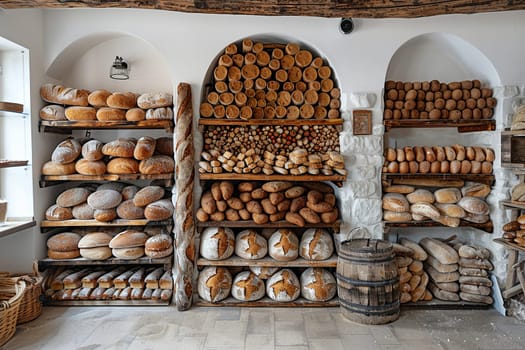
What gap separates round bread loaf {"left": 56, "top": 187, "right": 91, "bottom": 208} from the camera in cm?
327

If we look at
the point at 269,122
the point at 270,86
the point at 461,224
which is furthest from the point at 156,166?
the point at 461,224

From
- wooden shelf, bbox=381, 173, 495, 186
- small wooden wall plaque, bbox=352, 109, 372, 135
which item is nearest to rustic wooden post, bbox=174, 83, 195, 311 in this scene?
small wooden wall plaque, bbox=352, 109, 372, 135

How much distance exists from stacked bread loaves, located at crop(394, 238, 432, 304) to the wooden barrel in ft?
0.91

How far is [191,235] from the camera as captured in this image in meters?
3.21

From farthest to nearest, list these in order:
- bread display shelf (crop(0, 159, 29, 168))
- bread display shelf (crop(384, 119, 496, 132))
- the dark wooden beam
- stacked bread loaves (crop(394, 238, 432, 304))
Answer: bread display shelf (crop(384, 119, 496, 132)) → stacked bread loaves (crop(394, 238, 432, 304)) → bread display shelf (crop(0, 159, 29, 168)) → the dark wooden beam

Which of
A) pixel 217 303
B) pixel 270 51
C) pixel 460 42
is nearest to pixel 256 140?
pixel 270 51

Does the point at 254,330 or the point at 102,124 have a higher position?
the point at 102,124

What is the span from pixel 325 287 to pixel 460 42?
2535mm

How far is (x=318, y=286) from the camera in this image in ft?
10.4

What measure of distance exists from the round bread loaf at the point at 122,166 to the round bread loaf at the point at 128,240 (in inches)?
21.8

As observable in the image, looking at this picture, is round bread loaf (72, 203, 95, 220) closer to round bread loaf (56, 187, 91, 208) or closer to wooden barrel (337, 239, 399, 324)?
round bread loaf (56, 187, 91, 208)

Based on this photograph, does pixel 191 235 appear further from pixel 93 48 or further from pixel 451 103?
pixel 451 103

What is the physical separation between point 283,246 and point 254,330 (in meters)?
0.74

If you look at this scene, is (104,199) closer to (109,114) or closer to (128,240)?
(128,240)
